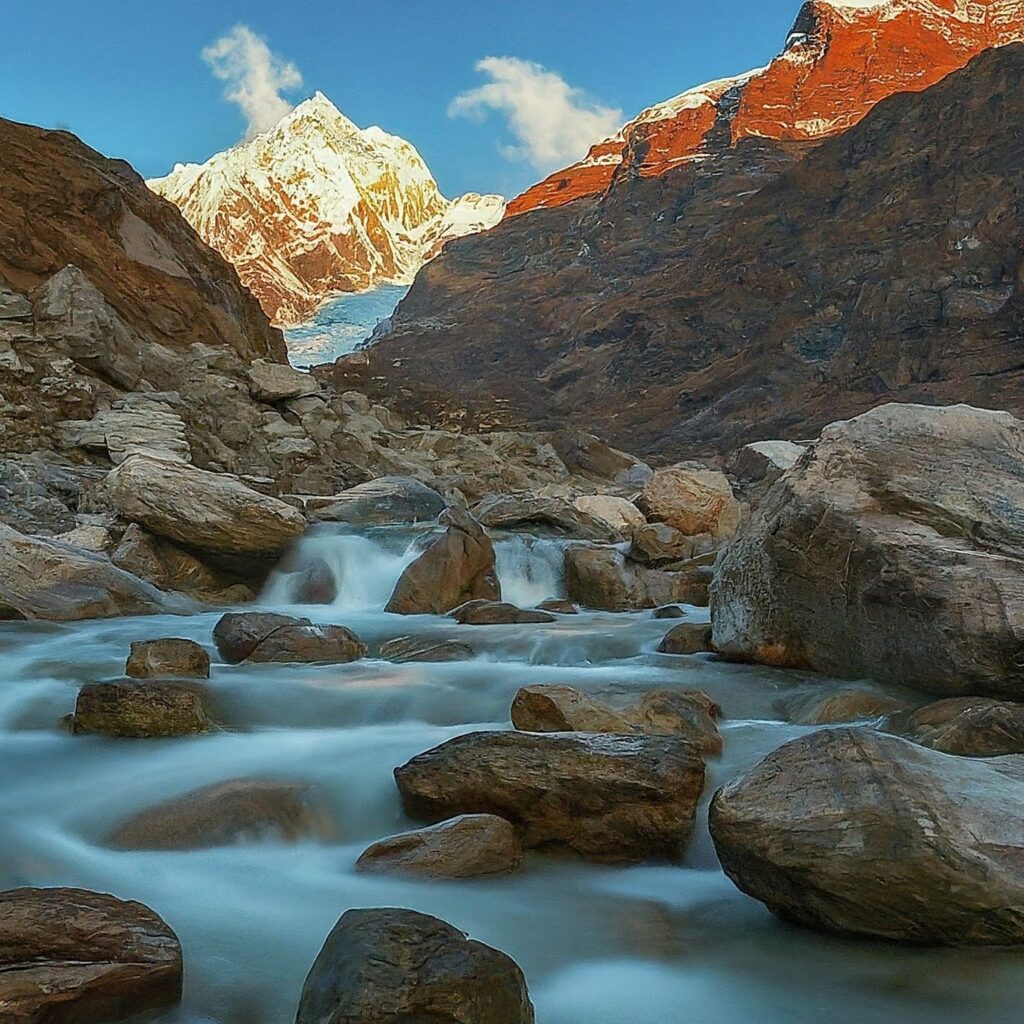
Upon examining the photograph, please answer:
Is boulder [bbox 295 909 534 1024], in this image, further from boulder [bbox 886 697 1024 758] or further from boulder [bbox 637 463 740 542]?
boulder [bbox 637 463 740 542]

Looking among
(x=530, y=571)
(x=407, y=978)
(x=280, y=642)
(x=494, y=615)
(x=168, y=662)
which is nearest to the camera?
(x=407, y=978)

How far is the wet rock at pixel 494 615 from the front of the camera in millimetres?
8133

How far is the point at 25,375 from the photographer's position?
13.4 meters

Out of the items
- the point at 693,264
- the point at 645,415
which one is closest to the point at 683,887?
the point at 645,415

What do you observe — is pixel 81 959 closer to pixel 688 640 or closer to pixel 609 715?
pixel 609 715

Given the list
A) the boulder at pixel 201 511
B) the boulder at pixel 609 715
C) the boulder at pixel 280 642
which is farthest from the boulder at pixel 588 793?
the boulder at pixel 201 511

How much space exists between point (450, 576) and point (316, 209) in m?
149

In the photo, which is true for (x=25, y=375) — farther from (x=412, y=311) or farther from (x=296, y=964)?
(x=412, y=311)

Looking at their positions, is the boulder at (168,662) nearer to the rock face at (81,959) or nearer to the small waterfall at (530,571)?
the rock face at (81,959)

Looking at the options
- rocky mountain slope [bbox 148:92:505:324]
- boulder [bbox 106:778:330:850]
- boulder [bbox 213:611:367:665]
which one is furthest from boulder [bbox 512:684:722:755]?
rocky mountain slope [bbox 148:92:505:324]

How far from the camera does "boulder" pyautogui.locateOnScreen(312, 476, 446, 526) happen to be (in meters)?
12.9

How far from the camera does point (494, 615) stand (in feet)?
26.9

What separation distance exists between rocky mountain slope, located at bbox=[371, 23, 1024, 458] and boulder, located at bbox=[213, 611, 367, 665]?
1167 inches

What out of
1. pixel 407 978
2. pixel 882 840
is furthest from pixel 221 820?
pixel 882 840
